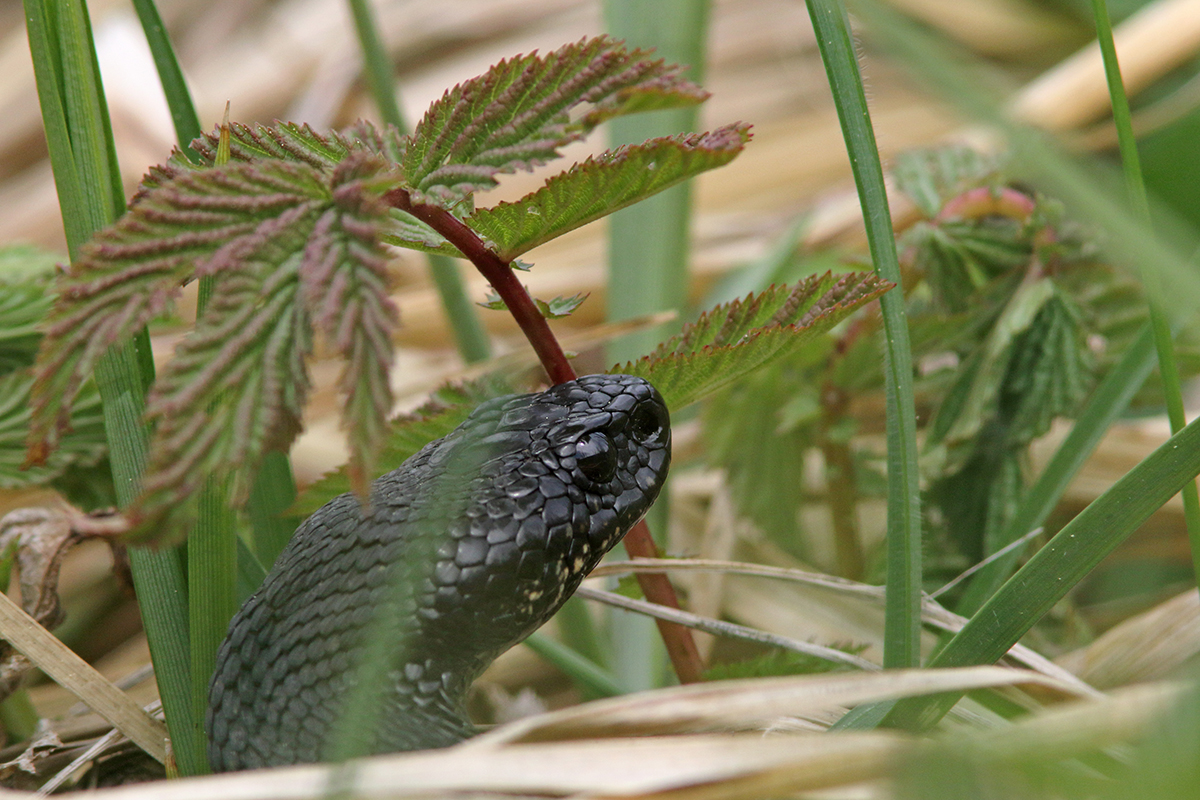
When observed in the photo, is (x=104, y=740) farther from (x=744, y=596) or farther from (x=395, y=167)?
(x=744, y=596)

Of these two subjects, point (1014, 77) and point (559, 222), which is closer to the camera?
point (559, 222)

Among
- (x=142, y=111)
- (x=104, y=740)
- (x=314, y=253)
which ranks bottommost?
(x=104, y=740)

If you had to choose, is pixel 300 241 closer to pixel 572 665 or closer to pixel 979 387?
pixel 572 665

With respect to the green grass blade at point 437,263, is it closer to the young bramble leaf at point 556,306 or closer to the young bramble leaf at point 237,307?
the young bramble leaf at point 556,306

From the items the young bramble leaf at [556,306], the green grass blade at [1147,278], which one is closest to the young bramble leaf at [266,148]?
the young bramble leaf at [556,306]

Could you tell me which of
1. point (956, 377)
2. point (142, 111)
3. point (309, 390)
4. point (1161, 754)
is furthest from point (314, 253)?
point (142, 111)

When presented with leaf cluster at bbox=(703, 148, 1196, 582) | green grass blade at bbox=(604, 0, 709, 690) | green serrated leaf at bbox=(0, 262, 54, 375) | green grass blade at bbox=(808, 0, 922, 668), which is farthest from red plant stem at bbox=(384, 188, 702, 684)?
green grass blade at bbox=(604, 0, 709, 690)

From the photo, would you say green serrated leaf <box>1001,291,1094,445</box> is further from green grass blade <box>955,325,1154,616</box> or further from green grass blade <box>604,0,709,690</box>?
green grass blade <box>604,0,709,690</box>
